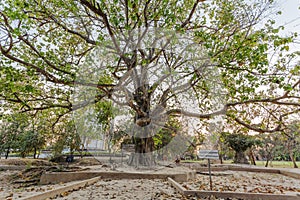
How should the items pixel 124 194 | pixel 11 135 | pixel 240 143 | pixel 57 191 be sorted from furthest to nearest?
pixel 240 143
pixel 11 135
pixel 124 194
pixel 57 191

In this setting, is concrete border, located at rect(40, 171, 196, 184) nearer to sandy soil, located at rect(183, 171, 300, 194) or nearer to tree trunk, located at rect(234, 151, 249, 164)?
sandy soil, located at rect(183, 171, 300, 194)

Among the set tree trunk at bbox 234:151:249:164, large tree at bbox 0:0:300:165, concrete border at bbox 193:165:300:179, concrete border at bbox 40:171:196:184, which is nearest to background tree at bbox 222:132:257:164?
tree trunk at bbox 234:151:249:164

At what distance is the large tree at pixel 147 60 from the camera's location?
15.8ft

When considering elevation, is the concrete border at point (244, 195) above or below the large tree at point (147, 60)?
below

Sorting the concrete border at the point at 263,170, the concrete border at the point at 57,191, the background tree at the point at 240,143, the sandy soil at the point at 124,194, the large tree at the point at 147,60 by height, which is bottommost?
the concrete border at the point at 263,170

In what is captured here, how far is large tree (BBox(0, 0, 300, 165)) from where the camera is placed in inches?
190

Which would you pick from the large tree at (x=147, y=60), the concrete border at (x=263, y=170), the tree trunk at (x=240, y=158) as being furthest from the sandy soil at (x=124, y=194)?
the tree trunk at (x=240, y=158)

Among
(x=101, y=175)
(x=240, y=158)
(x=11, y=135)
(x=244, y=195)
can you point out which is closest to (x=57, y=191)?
(x=101, y=175)

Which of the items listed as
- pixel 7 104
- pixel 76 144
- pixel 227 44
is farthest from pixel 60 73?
pixel 76 144

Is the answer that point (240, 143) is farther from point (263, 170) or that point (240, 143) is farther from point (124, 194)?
point (124, 194)

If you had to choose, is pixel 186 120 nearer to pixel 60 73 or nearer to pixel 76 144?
pixel 60 73

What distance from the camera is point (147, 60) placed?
6.48 metres

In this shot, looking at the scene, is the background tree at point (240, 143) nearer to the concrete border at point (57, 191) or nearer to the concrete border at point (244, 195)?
the concrete border at point (244, 195)

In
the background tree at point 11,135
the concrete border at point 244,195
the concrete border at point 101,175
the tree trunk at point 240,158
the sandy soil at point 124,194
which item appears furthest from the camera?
the tree trunk at point 240,158
